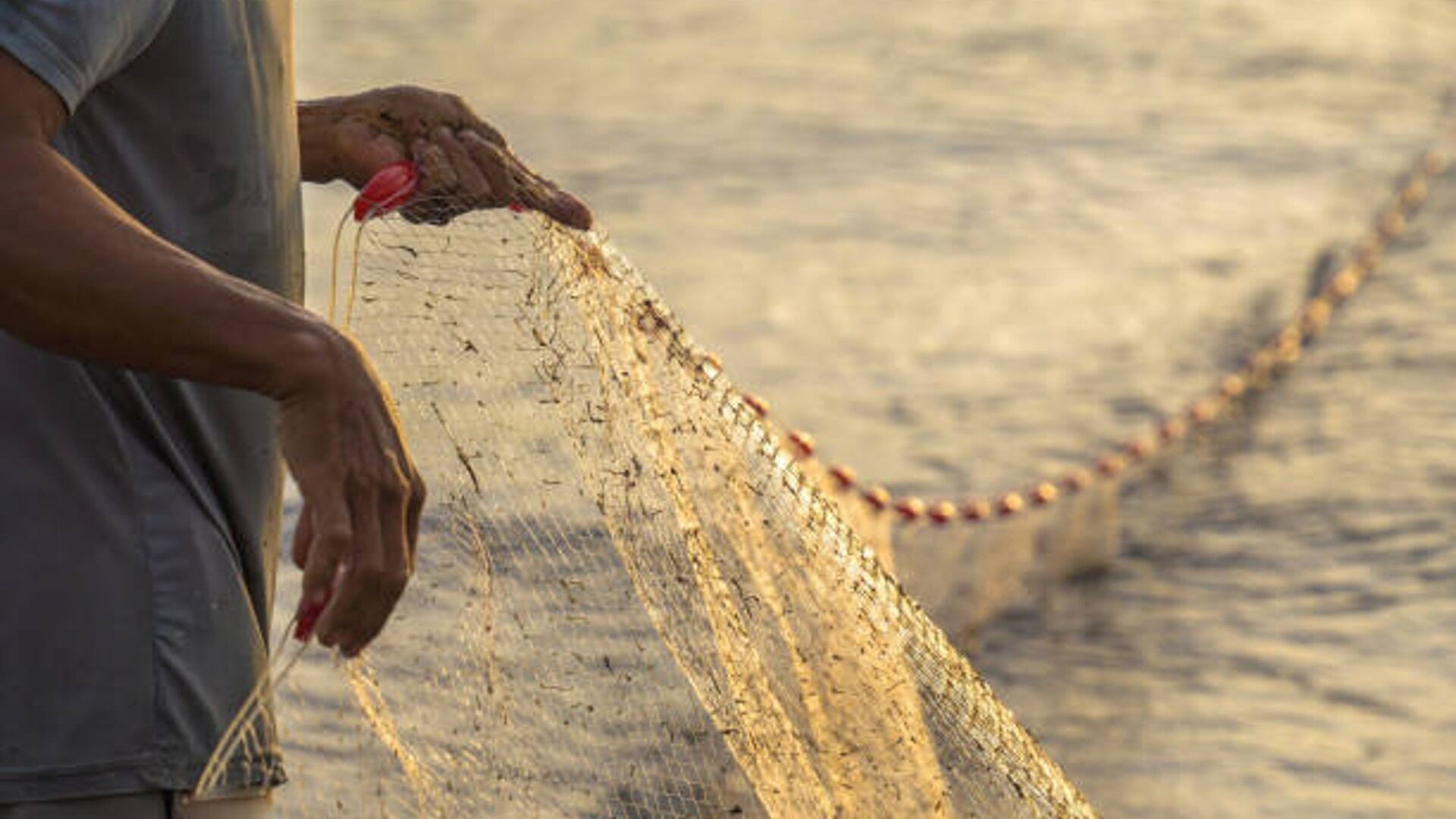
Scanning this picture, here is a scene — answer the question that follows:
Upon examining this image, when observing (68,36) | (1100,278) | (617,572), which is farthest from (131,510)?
(1100,278)

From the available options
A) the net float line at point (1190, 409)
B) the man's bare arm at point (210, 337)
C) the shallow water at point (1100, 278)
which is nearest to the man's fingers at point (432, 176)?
the net float line at point (1190, 409)

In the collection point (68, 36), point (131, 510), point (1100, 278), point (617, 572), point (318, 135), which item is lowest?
point (1100, 278)

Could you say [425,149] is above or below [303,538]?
above

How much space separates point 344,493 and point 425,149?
673mm

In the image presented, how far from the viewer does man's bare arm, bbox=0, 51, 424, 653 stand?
129 cm

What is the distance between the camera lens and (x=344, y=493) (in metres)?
1.33

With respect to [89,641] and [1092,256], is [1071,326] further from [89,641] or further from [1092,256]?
[89,641]

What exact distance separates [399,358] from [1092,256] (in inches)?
256

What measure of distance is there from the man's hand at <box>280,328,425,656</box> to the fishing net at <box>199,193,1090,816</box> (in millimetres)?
662

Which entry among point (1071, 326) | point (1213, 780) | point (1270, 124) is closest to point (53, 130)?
point (1213, 780)

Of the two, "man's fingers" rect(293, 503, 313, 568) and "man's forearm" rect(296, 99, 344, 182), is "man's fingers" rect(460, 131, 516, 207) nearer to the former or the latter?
"man's forearm" rect(296, 99, 344, 182)

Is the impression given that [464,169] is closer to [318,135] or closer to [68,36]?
[318,135]

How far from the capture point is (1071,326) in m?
7.57

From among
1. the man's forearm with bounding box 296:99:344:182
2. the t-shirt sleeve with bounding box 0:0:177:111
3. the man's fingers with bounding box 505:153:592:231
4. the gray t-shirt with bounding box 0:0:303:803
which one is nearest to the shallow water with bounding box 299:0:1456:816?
the man's fingers with bounding box 505:153:592:231
